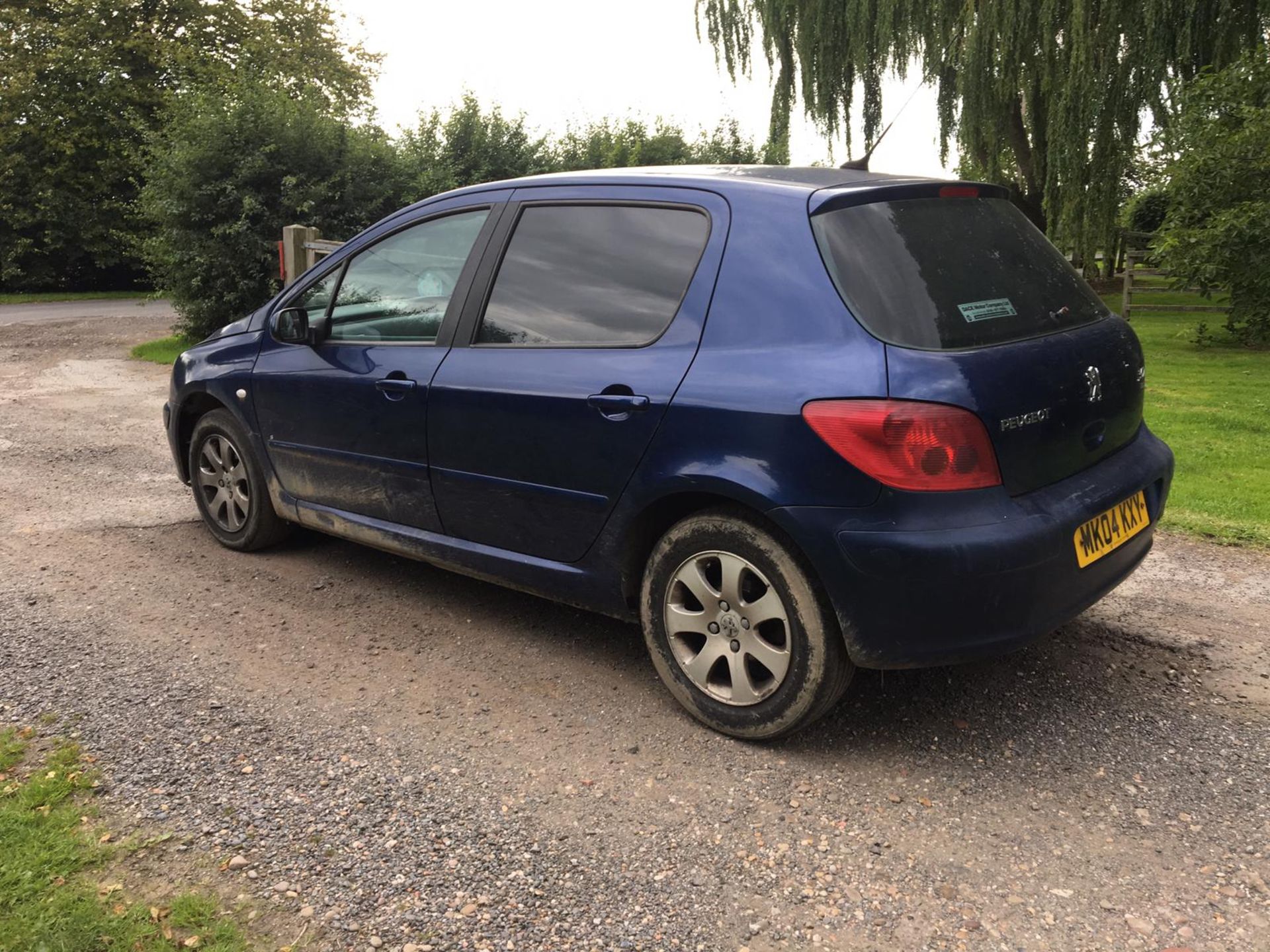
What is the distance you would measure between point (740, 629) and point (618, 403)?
82 centimetres

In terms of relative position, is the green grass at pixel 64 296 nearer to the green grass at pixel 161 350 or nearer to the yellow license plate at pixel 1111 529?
the green grass at pixel 161 350

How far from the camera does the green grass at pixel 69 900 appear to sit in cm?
245

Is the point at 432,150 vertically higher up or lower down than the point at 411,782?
higher up

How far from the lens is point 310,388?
4.67m

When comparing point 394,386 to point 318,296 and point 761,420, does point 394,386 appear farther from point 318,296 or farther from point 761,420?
point 761,420

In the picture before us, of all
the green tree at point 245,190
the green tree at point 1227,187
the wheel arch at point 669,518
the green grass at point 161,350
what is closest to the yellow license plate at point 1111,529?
the wheel arch at point 669,518

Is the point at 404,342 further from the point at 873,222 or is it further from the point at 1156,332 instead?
the point at 1156,332

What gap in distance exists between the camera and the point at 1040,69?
1420cm

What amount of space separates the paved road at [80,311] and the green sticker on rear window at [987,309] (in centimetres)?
1899

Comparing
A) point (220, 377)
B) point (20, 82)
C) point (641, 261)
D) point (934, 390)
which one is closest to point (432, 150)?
point (220, 377)

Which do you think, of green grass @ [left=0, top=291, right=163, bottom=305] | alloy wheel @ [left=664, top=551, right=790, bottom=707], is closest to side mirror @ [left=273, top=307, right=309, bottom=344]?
alloy wheel @ [left=664, top=551, right=790, bottom=707]

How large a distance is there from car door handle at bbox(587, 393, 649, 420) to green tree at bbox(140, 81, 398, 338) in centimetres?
1047

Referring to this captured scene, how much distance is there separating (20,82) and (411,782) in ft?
103

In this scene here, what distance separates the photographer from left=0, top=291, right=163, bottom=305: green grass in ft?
86.4
